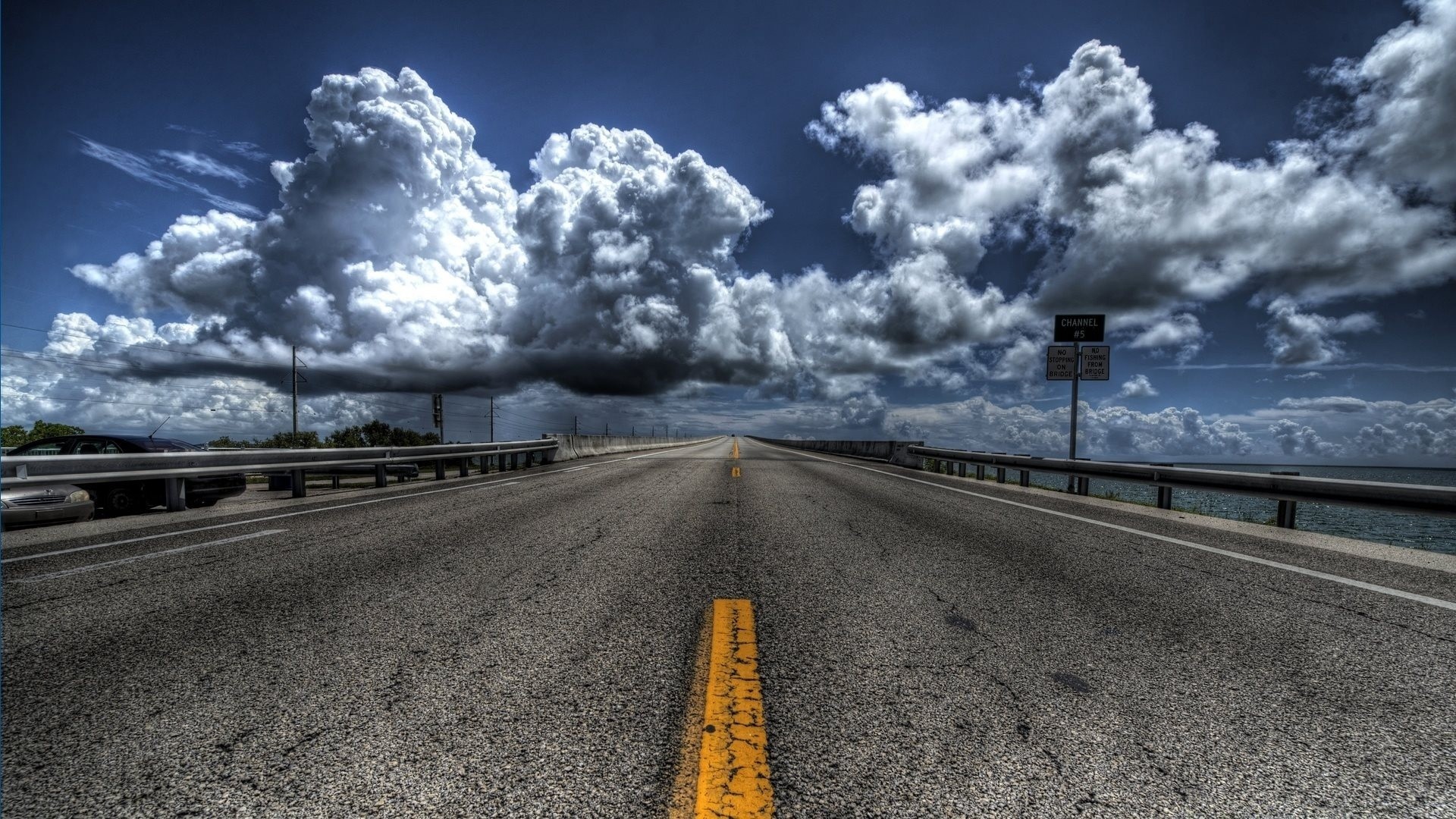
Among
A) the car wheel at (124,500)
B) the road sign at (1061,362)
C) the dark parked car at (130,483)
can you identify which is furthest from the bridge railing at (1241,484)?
the car wheel at (124,500)

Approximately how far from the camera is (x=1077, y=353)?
16734mm

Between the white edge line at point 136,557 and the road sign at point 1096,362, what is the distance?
18533 millimetres

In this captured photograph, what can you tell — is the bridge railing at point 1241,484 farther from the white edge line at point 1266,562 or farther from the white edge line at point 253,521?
the white edge line at point 253,521

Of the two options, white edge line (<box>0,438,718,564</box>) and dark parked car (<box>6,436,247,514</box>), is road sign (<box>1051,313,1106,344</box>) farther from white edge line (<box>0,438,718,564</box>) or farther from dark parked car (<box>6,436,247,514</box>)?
dark parked car (<box>6,436,247,514</box>)

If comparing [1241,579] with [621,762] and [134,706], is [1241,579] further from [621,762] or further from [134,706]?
[134,706]

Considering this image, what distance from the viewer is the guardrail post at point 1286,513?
777 centimetres

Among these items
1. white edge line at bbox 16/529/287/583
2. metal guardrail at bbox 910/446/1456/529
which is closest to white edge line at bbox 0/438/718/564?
white edge line at bbox 16/529/287/583

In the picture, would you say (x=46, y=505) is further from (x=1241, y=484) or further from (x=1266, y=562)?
(x=1241, y=484)

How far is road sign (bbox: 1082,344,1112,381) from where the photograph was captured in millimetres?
16688

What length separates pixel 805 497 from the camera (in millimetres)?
9992

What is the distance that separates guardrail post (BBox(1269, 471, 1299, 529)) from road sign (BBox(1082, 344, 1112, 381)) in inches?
376

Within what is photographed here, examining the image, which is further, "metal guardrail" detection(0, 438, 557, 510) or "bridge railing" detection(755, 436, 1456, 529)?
"metal guardrail" detection(0, 438, 557, 510)

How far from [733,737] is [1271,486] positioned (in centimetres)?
924

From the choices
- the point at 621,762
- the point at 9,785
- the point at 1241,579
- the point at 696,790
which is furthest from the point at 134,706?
the point at 1241,579
